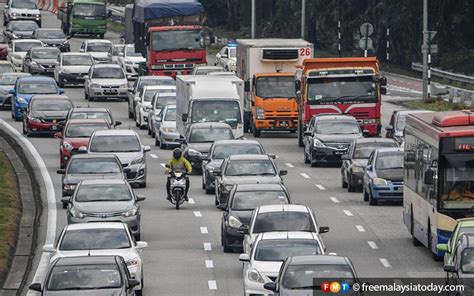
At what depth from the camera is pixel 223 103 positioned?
5409 centimetres

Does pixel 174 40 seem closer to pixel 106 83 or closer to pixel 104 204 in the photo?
pixel 106 83

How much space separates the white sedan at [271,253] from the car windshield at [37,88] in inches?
1457

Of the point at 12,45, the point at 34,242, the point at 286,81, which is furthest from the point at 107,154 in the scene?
the point at 12,45

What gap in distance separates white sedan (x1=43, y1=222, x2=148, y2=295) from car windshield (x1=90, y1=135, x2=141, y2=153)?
52.8ft

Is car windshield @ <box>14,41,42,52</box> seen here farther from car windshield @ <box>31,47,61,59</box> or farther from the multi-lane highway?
the multi-lane highway

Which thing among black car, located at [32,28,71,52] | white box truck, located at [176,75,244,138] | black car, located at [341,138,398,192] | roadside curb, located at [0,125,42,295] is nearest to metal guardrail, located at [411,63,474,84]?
black car, located at [32,28,71,52]

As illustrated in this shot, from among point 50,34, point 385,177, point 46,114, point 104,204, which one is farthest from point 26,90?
point 50,34

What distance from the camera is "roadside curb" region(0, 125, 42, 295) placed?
3134cm

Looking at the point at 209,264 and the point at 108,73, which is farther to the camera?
the point at 108,73

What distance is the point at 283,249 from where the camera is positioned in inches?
1107

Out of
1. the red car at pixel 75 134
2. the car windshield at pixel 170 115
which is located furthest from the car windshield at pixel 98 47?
the red car at pixel 75 134

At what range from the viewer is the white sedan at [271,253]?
27.1 m

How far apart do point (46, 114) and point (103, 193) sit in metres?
22.8

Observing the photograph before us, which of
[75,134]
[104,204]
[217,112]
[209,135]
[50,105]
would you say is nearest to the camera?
[104,204]
